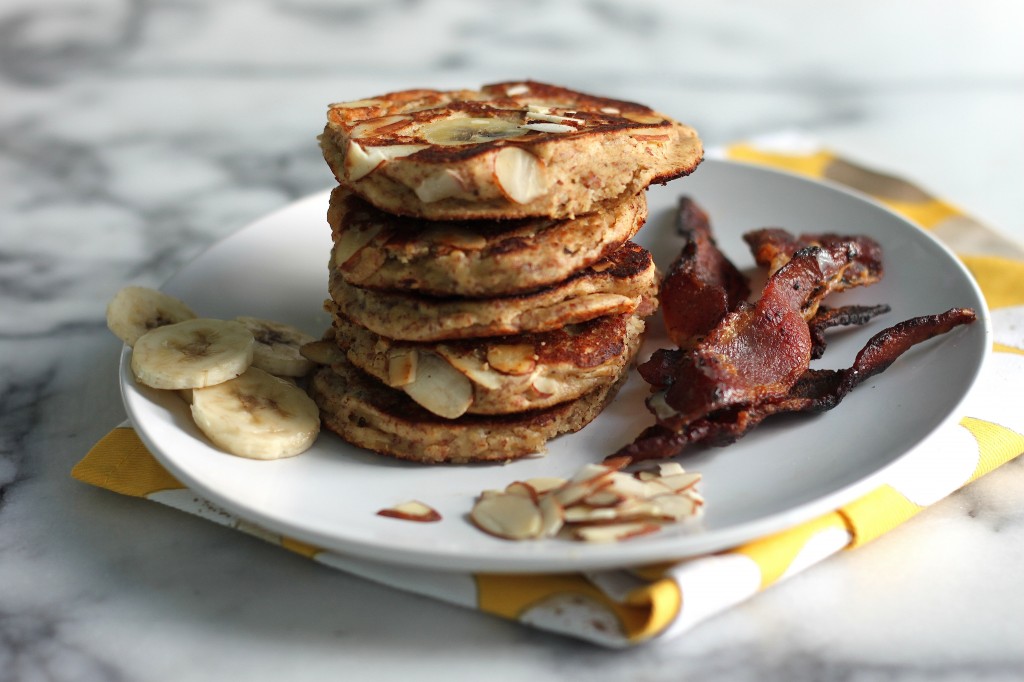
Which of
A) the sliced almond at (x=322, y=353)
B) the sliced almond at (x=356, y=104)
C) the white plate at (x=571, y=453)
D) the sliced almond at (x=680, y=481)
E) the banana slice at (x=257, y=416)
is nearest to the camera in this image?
the white plate at (x=571, y=453)

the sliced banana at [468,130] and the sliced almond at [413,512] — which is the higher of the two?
the sliced banana at [468,130]

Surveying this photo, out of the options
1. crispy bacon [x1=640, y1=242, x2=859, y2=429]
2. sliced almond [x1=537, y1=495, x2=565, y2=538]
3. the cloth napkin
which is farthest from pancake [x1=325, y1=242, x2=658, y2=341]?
the cloth napkin

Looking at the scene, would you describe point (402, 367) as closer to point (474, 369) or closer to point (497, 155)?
point (474, 369)

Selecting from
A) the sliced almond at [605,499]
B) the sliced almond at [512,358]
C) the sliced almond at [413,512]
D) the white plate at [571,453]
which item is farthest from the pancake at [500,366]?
the sliced almond at [605,499]

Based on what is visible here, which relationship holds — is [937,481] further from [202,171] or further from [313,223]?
[202,171]

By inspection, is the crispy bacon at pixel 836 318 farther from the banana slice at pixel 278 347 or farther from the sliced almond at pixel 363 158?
the banana slice at pixel 278 347

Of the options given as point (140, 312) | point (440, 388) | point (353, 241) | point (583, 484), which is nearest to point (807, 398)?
point (583, 484)

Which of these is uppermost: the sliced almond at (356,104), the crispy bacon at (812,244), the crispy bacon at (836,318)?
the sliced almond at (356,104)

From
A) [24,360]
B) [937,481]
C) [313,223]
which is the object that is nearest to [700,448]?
[937,481]
